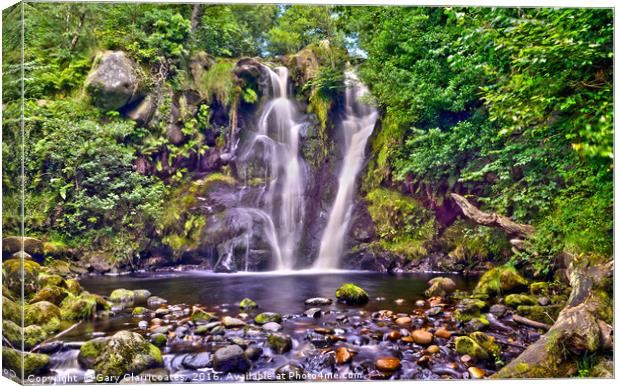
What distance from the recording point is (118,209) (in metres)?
4.82

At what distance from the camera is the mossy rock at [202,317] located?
4363mm

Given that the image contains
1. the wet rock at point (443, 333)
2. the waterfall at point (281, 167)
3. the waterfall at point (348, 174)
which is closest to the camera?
the wet rock at point (443, 333)

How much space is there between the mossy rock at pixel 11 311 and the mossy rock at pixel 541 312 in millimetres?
4939

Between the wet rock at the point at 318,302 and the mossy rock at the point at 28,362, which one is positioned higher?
the wet rock at the point at 318,302

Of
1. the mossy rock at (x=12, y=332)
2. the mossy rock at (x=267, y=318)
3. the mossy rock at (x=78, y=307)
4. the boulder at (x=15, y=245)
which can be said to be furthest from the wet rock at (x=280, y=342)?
the boulder at (x=15, y=245)

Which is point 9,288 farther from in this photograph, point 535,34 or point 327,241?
point 535,34

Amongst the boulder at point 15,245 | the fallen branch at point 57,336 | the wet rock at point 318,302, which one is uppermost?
the boulder at point 15,245

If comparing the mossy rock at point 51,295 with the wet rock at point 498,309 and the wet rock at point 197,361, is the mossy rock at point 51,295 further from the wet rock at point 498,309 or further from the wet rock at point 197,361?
the wet rock at point 498,309

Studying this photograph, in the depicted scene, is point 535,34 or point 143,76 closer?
point 535,34

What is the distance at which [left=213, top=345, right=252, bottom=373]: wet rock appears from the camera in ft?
13.0

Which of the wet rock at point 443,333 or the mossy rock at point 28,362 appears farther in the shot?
the wet rock at point 443,333

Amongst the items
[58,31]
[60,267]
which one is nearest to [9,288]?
[60,267]

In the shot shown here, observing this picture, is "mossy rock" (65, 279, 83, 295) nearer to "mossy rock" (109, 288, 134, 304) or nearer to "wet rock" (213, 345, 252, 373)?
"mossy rock" (109, 288, 134, 304)

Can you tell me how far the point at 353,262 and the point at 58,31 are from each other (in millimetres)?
4185
